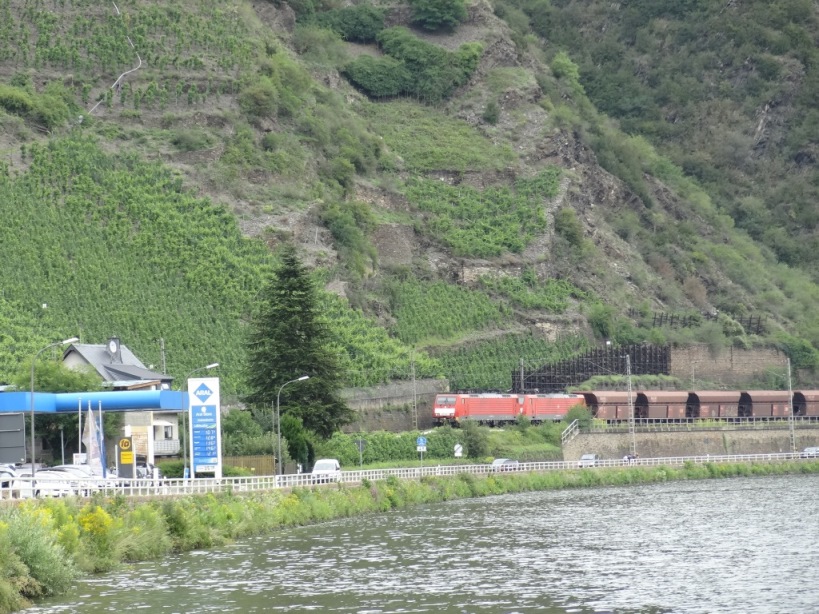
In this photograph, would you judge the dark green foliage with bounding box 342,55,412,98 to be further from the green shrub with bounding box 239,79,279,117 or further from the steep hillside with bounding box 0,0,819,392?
the green shrub with bounding box 239,79,279,117

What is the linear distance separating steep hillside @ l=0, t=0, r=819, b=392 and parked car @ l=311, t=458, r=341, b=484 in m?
16.7

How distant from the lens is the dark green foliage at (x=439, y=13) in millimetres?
160875

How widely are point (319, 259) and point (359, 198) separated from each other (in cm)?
1567

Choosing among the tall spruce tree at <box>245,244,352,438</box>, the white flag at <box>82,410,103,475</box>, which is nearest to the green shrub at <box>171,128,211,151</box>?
the tall spruce tree at <box>245,244,352,438</box>

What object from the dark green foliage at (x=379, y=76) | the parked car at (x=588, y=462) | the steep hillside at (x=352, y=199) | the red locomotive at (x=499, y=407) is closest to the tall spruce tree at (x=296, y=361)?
the steep hillside at (x=352, y=199)

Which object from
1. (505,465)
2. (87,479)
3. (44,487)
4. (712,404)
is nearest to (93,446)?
(87,479)

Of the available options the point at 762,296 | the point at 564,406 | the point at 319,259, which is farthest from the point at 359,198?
the point at 762,296

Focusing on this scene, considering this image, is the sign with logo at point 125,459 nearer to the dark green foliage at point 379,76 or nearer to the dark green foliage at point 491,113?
the dark green foliage at point 491,113

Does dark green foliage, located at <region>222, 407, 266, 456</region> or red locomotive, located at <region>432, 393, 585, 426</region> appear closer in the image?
dark green foliage, located at <region>222, 407, 266, 456</region>

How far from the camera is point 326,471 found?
234 feet

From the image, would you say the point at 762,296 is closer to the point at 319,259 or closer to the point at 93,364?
the point at 319,259

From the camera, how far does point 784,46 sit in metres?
184

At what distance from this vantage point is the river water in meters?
38.4

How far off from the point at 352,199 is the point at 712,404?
106ft
